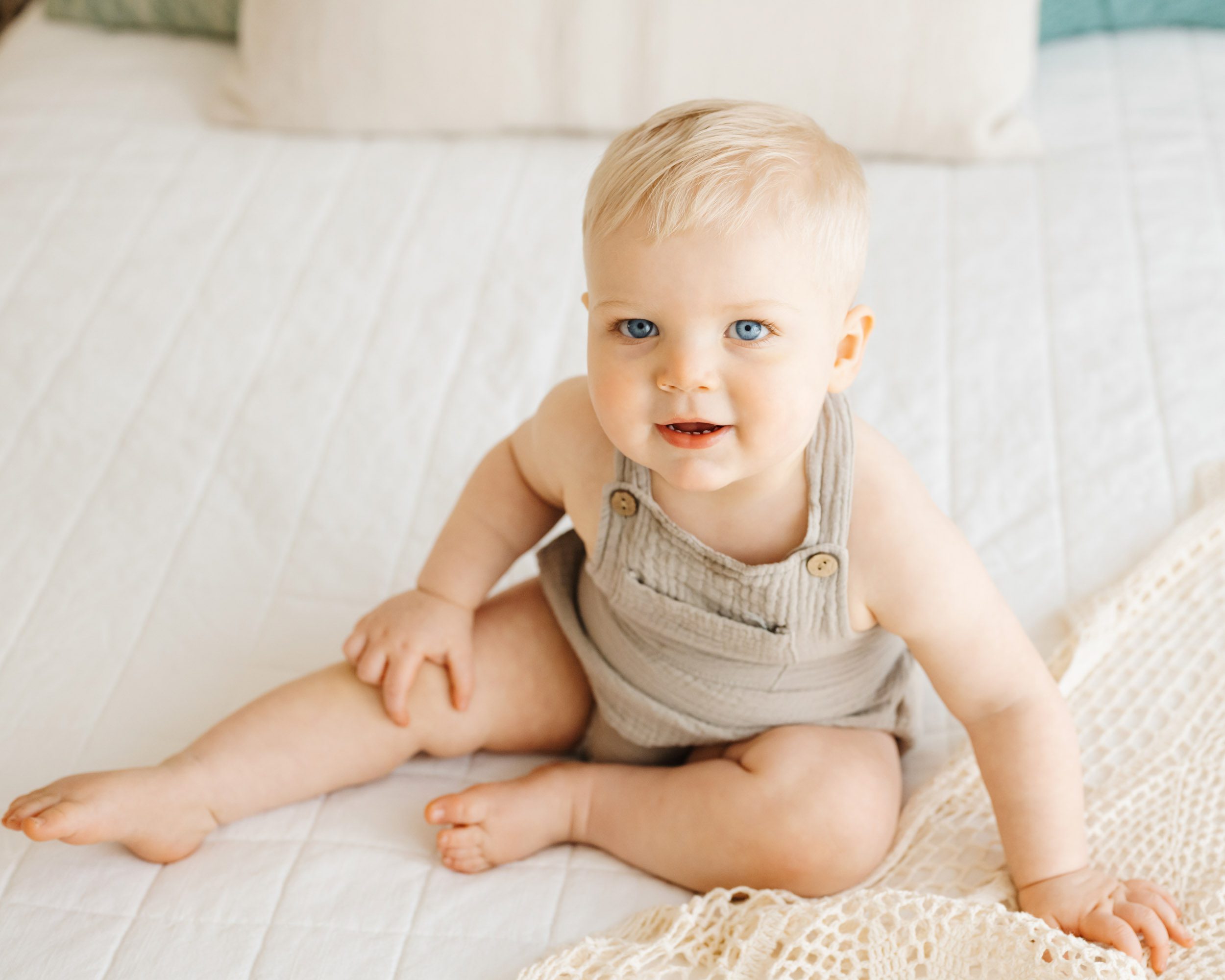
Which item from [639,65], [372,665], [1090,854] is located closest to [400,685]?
[372,665]

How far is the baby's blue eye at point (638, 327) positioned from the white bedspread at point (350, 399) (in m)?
0.39

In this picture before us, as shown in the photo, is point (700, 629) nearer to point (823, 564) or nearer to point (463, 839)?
point (823, 564)

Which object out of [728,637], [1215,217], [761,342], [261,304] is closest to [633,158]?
[761,342]

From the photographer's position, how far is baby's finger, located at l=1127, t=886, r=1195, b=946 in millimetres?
766

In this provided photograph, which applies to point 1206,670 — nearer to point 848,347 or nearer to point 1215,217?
point 848,347

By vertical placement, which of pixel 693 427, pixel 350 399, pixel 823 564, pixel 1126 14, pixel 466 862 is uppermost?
pixel 1126 14

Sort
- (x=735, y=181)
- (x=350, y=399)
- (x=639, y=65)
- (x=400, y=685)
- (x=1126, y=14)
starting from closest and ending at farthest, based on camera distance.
Answer: 1. (x=735, y=181)
2. (x=400, y=685)
3. (x=350, y=399)
4. (x=639, y=65)
5. (x=1126, y=14)

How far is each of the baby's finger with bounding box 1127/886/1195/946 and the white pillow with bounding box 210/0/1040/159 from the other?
2.99ft

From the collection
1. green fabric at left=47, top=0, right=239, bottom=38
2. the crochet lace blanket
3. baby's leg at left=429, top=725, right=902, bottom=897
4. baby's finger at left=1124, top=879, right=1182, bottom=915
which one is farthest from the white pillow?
baby's finger at left=1124, top=879, right=1182, bottom=915

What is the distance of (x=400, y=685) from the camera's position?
3.02ft

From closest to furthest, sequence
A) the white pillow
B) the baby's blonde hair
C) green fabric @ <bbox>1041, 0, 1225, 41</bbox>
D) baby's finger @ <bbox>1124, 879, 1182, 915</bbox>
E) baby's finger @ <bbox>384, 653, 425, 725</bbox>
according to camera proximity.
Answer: the baby's blonde hair < baby's finger @ <bbox>1124, 879, 1182, 915</bbox> < baby's finger @ <bbox>384, 653, 425, 725</bbox> < the white pillow < green fabric @ <bbox>1041, 0, 1225, 41</bbox>

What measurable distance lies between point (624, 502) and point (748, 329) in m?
0.19

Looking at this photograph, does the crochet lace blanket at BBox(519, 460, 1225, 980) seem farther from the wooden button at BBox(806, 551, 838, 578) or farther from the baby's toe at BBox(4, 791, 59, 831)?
the baby's toe at BBox(4, 791, 59, 831)

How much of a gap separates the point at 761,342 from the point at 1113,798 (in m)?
0.43
